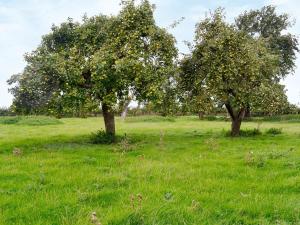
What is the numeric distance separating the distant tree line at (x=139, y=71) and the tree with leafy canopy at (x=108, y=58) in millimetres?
58

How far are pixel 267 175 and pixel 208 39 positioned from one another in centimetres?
1713

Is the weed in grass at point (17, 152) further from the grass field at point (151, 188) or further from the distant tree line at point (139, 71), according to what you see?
the distant tree line at point (139, 71)

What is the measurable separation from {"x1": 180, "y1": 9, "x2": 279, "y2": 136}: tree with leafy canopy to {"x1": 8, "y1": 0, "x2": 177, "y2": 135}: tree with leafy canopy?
330 centimetres

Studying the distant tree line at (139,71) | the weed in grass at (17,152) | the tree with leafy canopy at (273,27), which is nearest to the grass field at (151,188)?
the weed in grass at (17,152)

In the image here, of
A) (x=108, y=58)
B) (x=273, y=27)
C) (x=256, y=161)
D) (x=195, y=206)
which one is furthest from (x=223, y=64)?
(x=273, y=27)

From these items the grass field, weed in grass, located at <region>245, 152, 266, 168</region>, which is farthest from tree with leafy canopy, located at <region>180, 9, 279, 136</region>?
weed in grass, located at <region>245, 152, 266, 168</region>

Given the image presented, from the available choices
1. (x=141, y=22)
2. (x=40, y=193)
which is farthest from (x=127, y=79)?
(x=40, y=193)

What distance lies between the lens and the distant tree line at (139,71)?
81.5 feet

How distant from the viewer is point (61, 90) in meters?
25.6

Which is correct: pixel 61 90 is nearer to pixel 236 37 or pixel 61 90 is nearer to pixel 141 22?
pixel 141 22

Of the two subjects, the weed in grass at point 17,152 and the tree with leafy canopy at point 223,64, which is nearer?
the weed in grass at point 17,152

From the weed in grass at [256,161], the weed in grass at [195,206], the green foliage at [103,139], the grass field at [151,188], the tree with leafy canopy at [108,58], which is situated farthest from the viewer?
the green foliage at [103,139]

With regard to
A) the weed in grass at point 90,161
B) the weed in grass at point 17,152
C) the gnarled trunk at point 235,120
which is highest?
the gnarled trunk at point 235,120

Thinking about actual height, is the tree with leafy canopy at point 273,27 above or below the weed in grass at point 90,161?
above
